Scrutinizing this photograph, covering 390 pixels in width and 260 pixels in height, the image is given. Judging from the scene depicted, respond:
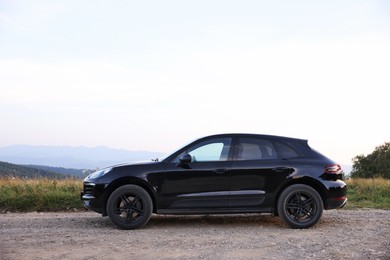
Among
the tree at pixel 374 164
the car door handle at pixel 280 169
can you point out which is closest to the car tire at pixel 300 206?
the car door handle at pixel 280 169

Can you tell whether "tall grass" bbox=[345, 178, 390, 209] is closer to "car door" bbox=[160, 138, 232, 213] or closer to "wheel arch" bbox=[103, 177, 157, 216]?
"car door" bbox=[160, 138, 232, 213]

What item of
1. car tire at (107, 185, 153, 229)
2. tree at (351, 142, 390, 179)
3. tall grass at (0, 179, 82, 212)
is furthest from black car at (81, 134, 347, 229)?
tree at (351, 142, 390, 179)

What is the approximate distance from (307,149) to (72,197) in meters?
5.62

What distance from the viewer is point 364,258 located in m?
6.57

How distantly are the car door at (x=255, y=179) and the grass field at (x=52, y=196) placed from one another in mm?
3534

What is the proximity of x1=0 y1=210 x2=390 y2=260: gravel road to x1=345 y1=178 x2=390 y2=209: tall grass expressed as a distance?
66.0 inches

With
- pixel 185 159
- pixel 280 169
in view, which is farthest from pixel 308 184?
pixel 185 159

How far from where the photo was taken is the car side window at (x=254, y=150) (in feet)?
29.9

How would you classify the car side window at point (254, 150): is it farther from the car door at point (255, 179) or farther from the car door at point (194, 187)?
the car door at point (194, 187)

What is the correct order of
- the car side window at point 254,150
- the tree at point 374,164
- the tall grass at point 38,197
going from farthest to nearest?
1. the tree at point 374,164
2. the tall grass at point 38,197
3. the car side window at point 254,150

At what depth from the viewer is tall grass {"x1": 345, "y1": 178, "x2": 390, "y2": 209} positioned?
1208 cm

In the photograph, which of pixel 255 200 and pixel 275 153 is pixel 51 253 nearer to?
pixel 255 200

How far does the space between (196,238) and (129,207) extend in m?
1.51

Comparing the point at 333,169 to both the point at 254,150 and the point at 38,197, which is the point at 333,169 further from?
the point at 38,197
